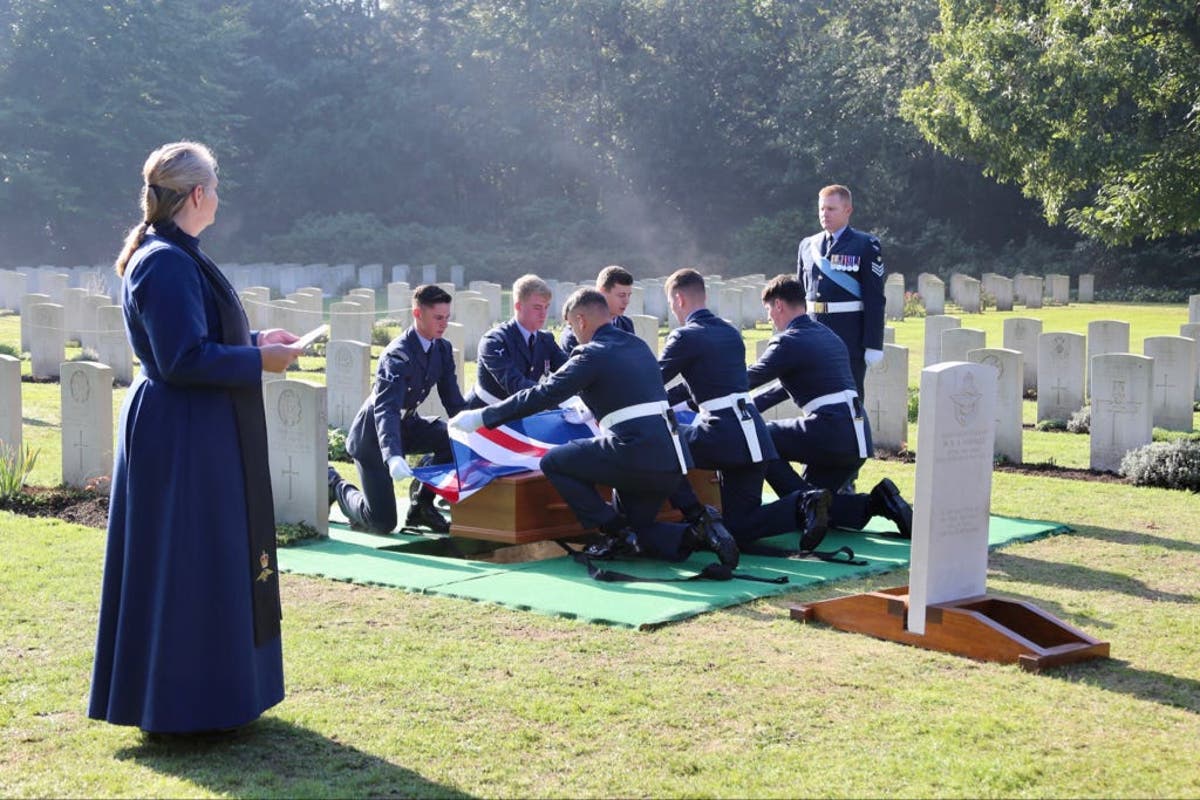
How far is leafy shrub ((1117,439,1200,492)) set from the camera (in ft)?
35.9

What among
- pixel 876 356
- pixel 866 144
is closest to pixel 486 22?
pixel 866 144

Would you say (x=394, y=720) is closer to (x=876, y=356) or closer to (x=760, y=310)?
(x=876, y=356)

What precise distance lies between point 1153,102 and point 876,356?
17.7ft

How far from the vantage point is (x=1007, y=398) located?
476 inches

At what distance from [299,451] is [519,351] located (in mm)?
1613

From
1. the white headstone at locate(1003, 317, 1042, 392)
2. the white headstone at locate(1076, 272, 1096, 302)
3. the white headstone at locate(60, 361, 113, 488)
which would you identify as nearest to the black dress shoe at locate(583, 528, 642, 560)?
the white headstone at locate(60, 361, 113, 488)

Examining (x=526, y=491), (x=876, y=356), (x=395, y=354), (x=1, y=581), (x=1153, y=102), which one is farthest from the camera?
(x=1153, y=102)

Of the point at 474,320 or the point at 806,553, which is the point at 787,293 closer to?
the point at 806,553

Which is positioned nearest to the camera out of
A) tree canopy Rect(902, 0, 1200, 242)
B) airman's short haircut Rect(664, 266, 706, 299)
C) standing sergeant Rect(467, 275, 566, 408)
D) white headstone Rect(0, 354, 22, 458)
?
airman's short haircut Rect(664, 266, 706, 299)

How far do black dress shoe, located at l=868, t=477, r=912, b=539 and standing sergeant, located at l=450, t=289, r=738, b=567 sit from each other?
4.47 ft

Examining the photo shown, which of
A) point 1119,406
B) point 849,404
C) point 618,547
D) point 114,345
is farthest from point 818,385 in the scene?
point 114,345

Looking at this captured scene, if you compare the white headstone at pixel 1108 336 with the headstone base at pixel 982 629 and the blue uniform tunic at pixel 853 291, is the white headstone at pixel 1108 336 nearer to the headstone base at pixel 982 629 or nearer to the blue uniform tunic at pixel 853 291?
the blue uniform tunic at pixel 853 291

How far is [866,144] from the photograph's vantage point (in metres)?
42.3

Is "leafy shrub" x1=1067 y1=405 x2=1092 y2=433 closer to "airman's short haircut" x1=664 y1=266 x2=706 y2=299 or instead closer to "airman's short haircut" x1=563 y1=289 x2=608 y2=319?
"airman's short haircut" x1=664 y1=266 x2=706 y2=299
